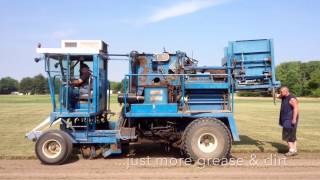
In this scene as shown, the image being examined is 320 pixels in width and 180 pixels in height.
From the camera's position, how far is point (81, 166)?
8.89 meters

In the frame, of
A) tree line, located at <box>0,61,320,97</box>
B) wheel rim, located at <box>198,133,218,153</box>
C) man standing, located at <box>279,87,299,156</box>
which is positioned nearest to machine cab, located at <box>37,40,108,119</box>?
wheel rim, located at <box>198,133,218,153</box>

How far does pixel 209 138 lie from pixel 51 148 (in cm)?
377

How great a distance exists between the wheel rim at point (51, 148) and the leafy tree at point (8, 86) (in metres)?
167

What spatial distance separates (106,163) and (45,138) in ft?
5.09

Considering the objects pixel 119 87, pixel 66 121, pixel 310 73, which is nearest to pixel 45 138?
pixel 66 121

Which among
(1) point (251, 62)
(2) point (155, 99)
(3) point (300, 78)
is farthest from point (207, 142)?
(3) point (300, 78)

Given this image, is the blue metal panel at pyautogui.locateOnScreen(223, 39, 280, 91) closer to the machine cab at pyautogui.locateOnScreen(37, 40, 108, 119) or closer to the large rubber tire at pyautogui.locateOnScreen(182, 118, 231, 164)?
the large rubber tire at pyautogui.locateOnScreen(182, 118, 231, 164)

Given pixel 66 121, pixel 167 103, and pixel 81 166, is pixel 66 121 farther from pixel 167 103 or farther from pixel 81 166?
pixel 167 103

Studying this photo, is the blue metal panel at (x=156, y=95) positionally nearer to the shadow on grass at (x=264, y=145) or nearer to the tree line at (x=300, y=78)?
the shadow on grass at (x=264, y=145)

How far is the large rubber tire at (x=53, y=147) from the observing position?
30.2ft

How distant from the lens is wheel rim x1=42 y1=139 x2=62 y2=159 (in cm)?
927

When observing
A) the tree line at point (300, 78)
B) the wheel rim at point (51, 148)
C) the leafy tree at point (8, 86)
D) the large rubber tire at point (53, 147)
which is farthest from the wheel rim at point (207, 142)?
the leafy tree at point (8, 86)

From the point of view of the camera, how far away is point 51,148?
30.8ft

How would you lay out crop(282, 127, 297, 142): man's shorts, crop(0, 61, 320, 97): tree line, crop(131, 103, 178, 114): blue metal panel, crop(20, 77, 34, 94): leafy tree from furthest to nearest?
1. crop(0, 61, 320, 97): tree line
2. crop(20, 77, 34, 94): leafy tree
3. crop(282, 127, 297, 142): man's shorts
4. crop(131, 103, 178, 114): blue metal panel
